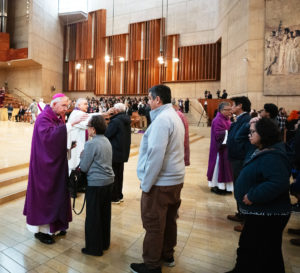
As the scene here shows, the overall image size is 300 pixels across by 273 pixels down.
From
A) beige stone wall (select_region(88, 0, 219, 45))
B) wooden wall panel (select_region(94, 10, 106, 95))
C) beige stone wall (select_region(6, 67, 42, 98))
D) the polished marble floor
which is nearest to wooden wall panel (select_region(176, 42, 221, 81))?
beige stone wall (select_region(88, 0, 219, 45))

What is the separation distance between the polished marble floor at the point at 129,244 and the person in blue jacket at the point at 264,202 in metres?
0.56

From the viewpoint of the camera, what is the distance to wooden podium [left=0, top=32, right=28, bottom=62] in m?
18.2

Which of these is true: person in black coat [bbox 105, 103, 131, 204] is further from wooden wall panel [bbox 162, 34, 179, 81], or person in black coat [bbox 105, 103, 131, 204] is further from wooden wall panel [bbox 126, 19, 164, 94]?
wooden wall panel [bbox 126, 19, 164, 94]

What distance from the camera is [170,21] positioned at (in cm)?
1772

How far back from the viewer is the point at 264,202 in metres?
1.79

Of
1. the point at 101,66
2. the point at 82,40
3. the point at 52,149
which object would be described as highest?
the point at 82,40

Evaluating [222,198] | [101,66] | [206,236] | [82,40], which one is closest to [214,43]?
[101,66]

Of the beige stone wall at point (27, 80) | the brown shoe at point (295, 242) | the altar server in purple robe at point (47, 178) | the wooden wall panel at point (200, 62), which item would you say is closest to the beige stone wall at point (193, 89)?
the wooden wall panel at point (200, 62)

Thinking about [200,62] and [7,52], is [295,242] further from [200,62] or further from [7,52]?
[7,52]

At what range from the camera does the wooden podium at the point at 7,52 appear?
18172 millimetres

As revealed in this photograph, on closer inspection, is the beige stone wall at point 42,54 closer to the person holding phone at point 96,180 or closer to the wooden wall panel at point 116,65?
the wooden wall panel at point 116,65

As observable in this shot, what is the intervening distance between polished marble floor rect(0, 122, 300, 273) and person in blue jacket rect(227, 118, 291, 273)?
0.56 meters

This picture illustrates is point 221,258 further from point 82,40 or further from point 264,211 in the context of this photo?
point 82,40

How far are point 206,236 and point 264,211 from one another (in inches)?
50.7
